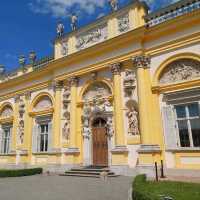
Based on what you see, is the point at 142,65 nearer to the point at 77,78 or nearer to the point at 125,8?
the point at 125,8

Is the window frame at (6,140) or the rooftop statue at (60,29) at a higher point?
the rooftop statue at (60,29)

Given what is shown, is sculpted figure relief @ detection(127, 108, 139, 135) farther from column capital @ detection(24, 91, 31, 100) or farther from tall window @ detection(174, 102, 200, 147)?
column capital @ detection(24, 91, 31, 100)

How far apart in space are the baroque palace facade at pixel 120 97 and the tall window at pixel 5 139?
162cm

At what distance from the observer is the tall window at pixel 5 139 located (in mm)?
22828

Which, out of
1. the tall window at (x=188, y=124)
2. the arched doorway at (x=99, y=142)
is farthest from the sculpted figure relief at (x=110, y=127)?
the tall window at (x=188, y=124)

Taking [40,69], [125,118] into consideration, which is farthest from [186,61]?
[40,69]

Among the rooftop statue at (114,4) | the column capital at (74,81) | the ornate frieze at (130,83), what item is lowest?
the ornate frieze at (130,83)

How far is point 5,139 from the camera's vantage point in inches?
919

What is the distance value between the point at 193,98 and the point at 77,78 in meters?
8.38

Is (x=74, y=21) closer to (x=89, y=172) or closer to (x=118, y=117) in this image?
(x=118, y=117)

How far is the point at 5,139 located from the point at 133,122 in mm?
14233

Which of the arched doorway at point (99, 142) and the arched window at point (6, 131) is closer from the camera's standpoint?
the arched doorway at point (99, 142)

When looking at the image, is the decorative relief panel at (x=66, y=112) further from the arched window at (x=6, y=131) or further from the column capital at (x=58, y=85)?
the arched window at (x=6, y=131)

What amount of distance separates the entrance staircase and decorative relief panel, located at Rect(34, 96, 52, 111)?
20.6 ft
